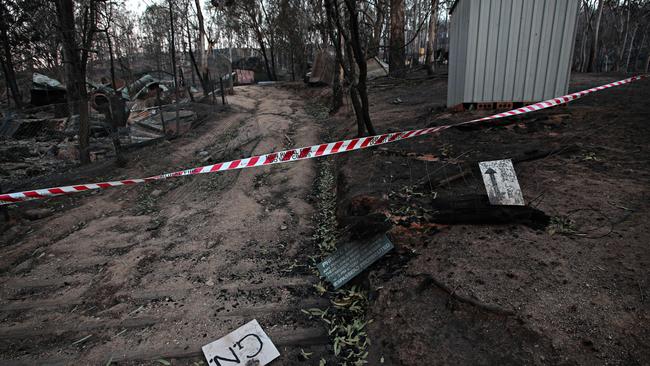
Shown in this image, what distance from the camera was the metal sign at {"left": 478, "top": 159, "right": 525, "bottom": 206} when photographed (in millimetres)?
3566

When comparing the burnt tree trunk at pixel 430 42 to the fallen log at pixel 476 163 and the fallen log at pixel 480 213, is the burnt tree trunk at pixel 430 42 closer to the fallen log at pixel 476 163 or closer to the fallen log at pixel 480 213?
the fallen log at pixel 476 163

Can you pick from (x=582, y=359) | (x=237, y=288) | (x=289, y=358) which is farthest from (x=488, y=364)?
(x=237, y=288)

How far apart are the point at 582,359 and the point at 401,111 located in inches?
346

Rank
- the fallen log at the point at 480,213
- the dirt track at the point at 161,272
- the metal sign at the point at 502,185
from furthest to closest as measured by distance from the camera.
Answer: the metal sign at the point at 502,185, the fallen log at the point at 480,213, the dirt track at the point at 161,272

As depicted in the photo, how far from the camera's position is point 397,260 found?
3443mm

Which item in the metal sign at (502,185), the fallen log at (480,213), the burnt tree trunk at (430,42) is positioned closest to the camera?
the fallen log at (480,213)

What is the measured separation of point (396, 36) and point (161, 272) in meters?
17.3

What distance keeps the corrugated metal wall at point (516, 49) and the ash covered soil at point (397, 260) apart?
833 mm

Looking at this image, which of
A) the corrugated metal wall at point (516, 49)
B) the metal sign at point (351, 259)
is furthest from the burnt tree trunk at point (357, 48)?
the metal sign at point (351, 259)

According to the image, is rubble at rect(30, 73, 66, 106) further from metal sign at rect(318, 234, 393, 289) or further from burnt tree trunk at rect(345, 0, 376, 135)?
metal sign at rect(318, 234, 393, 289)

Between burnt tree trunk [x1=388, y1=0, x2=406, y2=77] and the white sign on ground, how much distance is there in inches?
661

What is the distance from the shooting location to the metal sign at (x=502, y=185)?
140 inches

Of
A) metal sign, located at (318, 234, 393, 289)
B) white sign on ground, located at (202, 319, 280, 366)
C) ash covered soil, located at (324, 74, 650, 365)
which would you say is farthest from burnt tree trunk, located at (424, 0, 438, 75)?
white sign on ground, located at (202, 319, 280, 366)

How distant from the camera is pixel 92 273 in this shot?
160 inches
